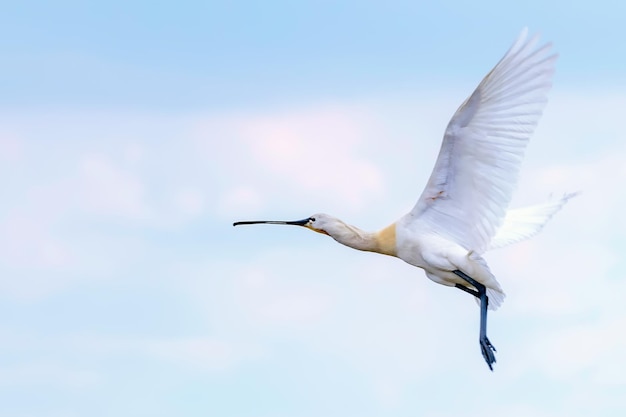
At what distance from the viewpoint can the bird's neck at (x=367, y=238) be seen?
58.1ft

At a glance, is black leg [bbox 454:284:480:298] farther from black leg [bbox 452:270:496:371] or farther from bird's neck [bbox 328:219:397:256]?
bird's neck [bbox 328:219:397:256]

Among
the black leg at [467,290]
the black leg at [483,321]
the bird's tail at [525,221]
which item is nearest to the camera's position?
the black leg at [483,321]

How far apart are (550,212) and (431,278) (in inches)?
115

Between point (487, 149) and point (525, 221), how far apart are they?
307 cm

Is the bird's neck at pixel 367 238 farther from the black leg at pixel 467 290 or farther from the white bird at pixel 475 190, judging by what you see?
the black leg at pixel 467 290

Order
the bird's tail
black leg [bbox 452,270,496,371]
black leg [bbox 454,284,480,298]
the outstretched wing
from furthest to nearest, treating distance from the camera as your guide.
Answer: the bird's tail < black leg [bbox 454,284,480,298] < black leg [bbox 452,270,496,371] < the outstretched wing

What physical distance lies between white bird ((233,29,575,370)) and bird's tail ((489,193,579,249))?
1322 mm

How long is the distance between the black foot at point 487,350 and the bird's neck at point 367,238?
3.82 ft

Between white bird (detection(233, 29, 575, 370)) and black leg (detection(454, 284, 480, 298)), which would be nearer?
white bird (detection(233, 29, 575, 370))

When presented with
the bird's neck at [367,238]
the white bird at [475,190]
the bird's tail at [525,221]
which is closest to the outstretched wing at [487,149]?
the white bird at [475,190]

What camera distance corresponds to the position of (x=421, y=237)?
1755 cm

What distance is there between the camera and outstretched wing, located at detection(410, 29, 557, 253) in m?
16.8

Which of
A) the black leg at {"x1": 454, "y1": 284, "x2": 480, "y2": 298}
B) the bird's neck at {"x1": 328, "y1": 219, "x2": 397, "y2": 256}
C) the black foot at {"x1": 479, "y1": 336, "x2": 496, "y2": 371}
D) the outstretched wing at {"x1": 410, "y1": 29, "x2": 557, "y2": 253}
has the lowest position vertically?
the black foot at {"x1": 479, "y1": 336, "x2": 496, "y2": 371}

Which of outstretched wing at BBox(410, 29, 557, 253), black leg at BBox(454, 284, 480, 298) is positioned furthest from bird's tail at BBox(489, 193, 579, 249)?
outstretched wing at BBox(410, 29, 557, 253)
